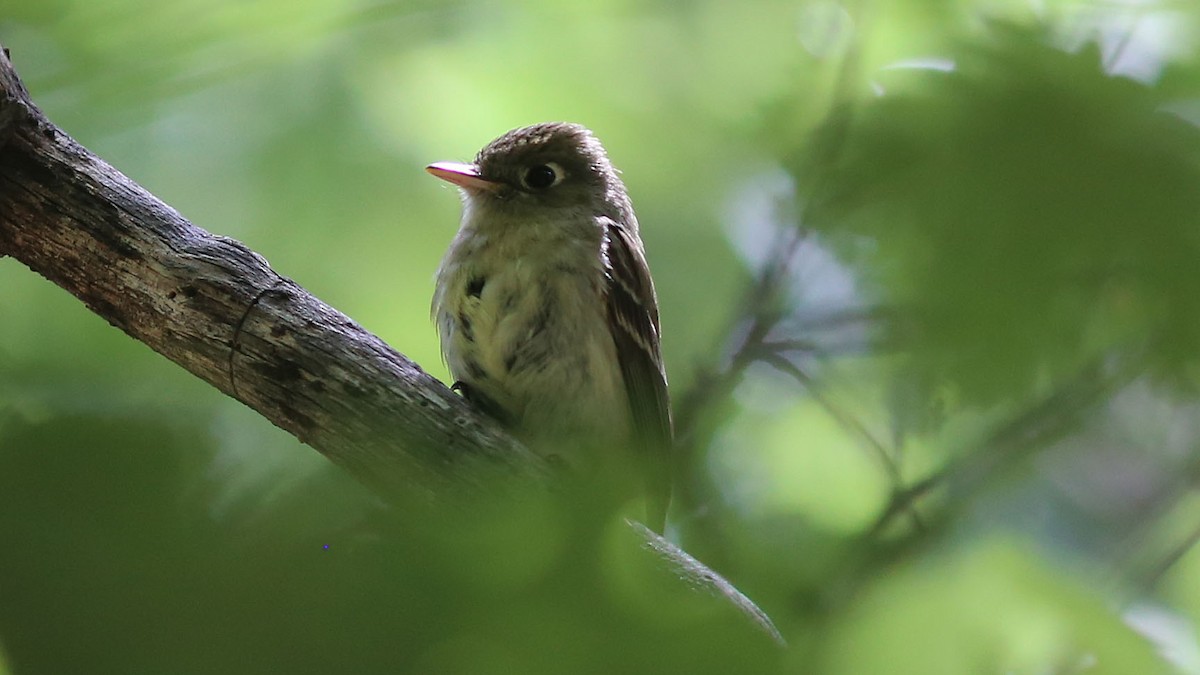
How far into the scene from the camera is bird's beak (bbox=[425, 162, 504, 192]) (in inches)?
103

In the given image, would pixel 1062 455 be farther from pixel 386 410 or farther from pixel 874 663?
pixel 386 410

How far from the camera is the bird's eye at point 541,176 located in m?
2.89

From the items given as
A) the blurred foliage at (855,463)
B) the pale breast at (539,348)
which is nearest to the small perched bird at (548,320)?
the pale breast at (539,348)

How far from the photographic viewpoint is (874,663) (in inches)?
19.1

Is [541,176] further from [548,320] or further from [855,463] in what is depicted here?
[855,463]

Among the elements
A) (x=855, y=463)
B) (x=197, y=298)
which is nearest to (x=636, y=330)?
(x=197, y=298)

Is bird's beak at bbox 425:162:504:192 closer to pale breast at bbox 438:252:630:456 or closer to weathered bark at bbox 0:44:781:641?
pale breast at bbox 438:252:630:456

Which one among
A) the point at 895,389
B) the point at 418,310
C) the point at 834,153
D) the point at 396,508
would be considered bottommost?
the point at 418,310

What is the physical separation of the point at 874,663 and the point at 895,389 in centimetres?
15

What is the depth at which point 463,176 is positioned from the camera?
8.77 ft

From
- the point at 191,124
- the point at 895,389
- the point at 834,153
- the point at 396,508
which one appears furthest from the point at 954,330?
the point at 191,124

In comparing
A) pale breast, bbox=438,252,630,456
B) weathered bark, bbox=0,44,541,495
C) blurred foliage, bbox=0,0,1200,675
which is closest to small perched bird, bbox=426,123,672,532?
pale breast, bbox=438,252,630,456

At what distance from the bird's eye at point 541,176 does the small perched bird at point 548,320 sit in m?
0.09

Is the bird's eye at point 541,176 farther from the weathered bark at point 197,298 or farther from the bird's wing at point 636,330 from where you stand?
the weathered bark at point 197,298
